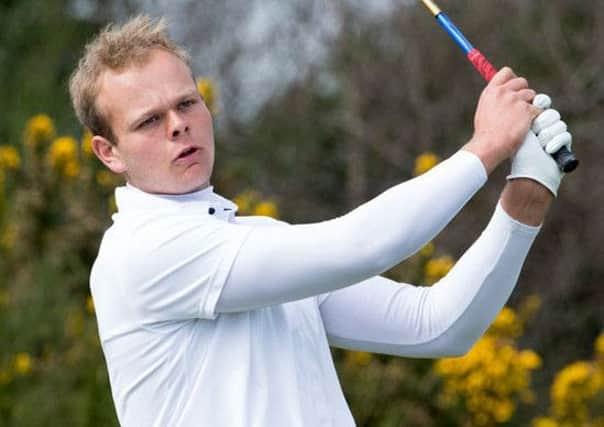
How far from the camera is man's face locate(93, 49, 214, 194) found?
2752mm

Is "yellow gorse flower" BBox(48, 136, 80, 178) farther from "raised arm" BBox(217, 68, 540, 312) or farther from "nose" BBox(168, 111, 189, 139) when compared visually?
"raised arm" BBox(217, 68, 540, 312)

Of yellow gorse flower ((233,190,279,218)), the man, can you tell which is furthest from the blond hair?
yellow gorse flower ((233,190,279,218))

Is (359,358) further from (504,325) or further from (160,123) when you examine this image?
(160,123)

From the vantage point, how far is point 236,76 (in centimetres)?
1105

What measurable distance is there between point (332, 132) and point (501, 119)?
8592mm

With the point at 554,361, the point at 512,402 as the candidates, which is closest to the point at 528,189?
the point at 512,402

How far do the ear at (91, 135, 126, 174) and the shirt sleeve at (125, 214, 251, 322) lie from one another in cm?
21

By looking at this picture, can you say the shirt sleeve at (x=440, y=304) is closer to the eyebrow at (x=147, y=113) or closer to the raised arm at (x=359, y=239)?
the raised arm at (x=359, y=239)

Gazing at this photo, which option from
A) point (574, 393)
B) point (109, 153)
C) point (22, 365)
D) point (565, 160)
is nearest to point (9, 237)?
point (22, 365)

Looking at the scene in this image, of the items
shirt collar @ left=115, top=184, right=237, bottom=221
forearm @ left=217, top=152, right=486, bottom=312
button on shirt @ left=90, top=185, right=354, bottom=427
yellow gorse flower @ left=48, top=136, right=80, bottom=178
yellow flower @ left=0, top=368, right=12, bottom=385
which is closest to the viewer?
forearm @ left=217, top=152, right=486, bottom=312

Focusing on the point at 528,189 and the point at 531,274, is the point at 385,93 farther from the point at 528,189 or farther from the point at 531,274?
the point at 528,189

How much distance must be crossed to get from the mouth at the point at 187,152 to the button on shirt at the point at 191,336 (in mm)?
79

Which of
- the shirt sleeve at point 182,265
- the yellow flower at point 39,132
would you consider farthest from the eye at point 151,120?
the yellow flower at point 39,132

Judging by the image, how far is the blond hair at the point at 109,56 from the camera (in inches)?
110
